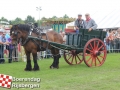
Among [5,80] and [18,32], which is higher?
[18,32]

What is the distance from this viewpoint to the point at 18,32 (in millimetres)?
9359

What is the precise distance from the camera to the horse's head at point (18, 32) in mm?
9336

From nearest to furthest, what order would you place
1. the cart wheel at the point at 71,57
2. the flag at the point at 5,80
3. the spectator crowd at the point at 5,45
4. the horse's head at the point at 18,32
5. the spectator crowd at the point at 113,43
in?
1. the flag at the point at 5,80
2. the horse's head at the point at 18,32
3. the cart wheel at the point at 71,57
4. the spectator crowd at the point at 5,45
5. the spectator crowd at the point at 113,43

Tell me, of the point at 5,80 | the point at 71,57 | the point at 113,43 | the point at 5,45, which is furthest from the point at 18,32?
the point at 113,43

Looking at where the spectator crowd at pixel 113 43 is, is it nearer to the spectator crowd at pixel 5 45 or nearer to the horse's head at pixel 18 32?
the spectator crowd at pixel 5 45

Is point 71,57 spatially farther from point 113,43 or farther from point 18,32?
point 113,43

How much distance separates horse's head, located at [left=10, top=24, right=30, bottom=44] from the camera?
9.34 metres

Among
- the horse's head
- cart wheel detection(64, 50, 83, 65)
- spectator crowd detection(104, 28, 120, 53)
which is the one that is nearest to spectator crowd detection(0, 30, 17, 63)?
cart wheel detection(64, 50, 83, 65)

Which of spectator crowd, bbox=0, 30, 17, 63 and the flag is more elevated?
spectator crowd, bbox=0, 30, 17, 63

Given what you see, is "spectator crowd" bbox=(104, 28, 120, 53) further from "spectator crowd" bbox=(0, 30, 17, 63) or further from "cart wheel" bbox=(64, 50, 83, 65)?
"spectator crowd" bbox=(0, 30, 17, 63)

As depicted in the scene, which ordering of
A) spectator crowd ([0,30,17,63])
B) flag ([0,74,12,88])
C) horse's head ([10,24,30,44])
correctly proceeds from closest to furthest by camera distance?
1. flag ([0,74,12,88])
2. horse's head ([10,24,30,44])
3. spectator crowd ([0,30,17,63])

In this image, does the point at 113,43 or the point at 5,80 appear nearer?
the point at 5,80

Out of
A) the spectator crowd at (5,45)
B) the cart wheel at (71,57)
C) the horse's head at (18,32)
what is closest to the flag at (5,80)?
the horse's head at (18,32)

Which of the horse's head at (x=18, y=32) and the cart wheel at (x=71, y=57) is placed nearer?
the horse's head at (x=18, y=32)
